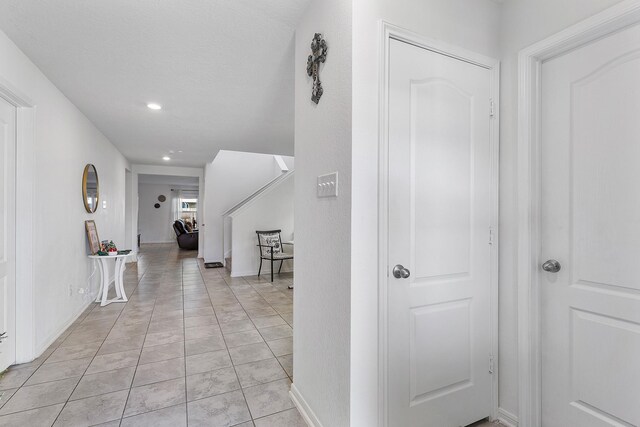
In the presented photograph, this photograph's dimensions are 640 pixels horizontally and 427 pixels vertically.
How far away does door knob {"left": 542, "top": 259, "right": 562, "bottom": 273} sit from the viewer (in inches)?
59.8

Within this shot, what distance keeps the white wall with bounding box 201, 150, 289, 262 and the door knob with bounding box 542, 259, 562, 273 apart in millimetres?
6652

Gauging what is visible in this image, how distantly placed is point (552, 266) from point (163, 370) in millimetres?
2588

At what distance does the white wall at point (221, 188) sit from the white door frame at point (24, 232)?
472cm

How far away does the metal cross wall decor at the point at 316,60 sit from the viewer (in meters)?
1.56

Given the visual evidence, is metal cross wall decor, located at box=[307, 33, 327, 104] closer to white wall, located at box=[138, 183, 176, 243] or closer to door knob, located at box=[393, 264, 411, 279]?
door knob, located at box=[393, 264, 411, 279]

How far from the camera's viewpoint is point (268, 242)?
579 centimetres

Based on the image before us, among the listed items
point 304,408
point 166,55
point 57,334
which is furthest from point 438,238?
point 57,334

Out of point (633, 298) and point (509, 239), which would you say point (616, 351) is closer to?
point (633, 298)

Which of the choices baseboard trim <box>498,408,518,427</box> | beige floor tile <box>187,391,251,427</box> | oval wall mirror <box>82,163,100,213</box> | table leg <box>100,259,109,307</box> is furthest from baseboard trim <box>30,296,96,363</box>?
baseboard trim <box>498,408,518,427</box>

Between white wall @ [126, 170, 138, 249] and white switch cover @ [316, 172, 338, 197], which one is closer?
white switch cover @ [316, 172, 338, 197]

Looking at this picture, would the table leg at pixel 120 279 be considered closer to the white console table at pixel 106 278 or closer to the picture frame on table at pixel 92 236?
the white console table at pixel 106 278

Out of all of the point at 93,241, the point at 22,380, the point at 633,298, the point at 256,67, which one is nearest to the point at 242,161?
the point at 93,241

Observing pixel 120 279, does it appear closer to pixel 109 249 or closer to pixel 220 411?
pixel 109 249

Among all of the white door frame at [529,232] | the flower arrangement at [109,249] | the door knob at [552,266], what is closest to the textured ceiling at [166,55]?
the white door frame at [529,232]
